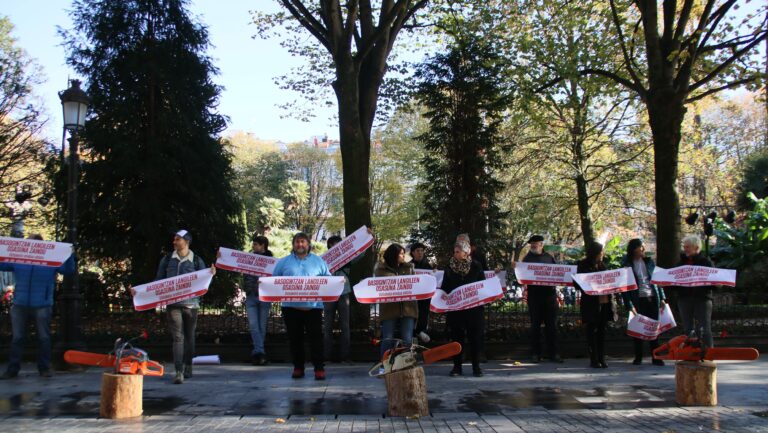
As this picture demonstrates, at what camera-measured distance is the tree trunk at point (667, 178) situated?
13578 mm

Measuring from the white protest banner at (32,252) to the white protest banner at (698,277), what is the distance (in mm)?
8979

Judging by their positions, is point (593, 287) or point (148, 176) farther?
point (148, 176)

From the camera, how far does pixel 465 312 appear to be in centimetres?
976

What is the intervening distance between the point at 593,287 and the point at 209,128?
1204 cm

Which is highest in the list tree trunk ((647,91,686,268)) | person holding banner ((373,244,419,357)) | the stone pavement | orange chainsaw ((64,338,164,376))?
tree trunk ((647,91,686,268))

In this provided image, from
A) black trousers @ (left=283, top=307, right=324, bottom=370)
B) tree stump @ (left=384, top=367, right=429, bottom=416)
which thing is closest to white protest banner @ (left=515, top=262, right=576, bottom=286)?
black trousers @ (left=283, top=307, right=324, bottom=370)

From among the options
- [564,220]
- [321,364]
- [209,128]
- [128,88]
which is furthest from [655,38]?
[564,220]

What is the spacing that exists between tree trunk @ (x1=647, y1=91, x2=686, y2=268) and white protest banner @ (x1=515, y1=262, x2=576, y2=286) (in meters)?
3.44

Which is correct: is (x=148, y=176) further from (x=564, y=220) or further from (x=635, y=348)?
(x=564, y=220)

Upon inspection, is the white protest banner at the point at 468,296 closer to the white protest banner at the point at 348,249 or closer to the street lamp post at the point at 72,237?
the white protest banner at the point at 348,249

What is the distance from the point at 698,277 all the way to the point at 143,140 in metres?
13.6

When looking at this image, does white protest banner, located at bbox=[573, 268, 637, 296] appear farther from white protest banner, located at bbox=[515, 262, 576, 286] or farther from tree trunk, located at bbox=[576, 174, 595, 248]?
tree trunk, located at bbox=[576, 174, 595, 248]

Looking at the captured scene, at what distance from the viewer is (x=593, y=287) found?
10.5 metres

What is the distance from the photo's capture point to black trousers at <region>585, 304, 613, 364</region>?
10.6 m
